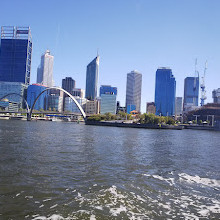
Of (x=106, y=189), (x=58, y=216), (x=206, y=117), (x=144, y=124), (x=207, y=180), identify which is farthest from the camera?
(x=206, y=117)

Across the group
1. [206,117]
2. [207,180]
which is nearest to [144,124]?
[206,117]

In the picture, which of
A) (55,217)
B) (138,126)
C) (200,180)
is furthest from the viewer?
(138,126)

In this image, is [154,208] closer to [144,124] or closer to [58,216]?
[58,216]

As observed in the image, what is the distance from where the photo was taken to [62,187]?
991cm

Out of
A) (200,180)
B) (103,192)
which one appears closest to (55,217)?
(103,192)

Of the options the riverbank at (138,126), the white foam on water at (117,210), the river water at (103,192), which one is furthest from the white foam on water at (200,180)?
the riverbank at (138,126)

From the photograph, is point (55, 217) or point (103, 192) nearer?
point (55, 217)

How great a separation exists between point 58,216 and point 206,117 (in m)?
195

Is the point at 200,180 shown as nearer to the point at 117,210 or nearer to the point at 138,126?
the point at 117,210

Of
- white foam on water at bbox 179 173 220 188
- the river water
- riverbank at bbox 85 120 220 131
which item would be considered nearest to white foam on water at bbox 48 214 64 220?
the river water

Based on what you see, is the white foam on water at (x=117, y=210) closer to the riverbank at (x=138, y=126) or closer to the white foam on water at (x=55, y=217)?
the white foam on water at (x=55, y=217)

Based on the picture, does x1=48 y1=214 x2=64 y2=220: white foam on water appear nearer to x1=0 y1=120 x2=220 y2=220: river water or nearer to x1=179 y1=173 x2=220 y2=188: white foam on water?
x1=0 y1=120 x2=220 y2=220: river water

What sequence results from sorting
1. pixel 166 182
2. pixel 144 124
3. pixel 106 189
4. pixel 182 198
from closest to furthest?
pixel 182 198
pixel 106 189
pixel 166 182
pixel 144 124

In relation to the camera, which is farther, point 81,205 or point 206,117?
point 206,117
